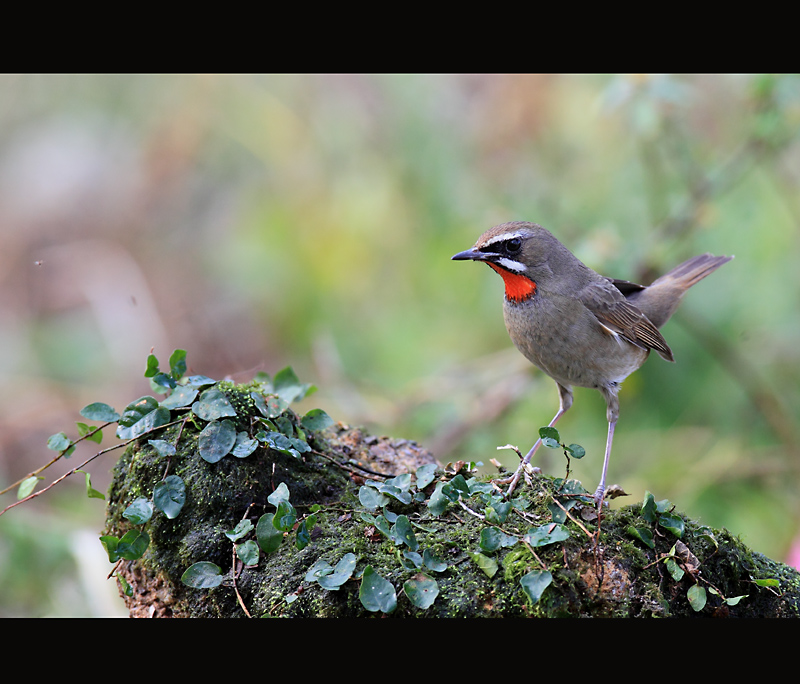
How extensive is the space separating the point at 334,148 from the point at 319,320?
7.69ft

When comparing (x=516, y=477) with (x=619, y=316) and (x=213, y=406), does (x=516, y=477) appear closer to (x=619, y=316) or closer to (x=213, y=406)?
(x=213, y=406)

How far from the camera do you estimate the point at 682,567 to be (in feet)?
10.9

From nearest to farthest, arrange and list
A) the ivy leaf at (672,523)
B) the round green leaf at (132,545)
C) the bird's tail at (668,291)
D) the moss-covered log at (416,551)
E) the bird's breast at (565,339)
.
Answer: the moss-covered log at (416,551) → the round green leaf at (132,545) → the ivy leaf at (672,523) → the bird's breast at (565,339) → the bird's tail at (668,291)

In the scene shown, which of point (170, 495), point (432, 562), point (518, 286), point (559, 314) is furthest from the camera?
point (518, 286)

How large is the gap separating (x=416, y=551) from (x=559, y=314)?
2.20 meters

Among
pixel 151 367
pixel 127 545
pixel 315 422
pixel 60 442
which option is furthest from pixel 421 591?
pixel 60 442

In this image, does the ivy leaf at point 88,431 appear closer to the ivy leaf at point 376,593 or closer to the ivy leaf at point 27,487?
the ivy leaf at point 27,487

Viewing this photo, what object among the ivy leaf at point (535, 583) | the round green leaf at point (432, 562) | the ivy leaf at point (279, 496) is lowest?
the ivy leaf at point (535, 583)

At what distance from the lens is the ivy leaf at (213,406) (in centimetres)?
362

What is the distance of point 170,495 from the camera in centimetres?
346

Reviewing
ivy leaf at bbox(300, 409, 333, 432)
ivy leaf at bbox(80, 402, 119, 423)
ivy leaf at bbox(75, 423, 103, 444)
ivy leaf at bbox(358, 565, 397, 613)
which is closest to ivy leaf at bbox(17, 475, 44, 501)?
ivy leaf at bbox(75, 423, 103, 444)

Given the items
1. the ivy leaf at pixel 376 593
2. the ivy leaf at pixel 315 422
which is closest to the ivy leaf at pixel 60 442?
the ivy leaf at pixel 315 422

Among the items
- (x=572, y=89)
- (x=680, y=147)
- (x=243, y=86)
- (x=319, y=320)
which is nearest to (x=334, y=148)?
(x=243, y=86)

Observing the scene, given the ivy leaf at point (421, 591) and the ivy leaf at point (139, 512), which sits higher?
the ivy leaf at point (139, 512)
